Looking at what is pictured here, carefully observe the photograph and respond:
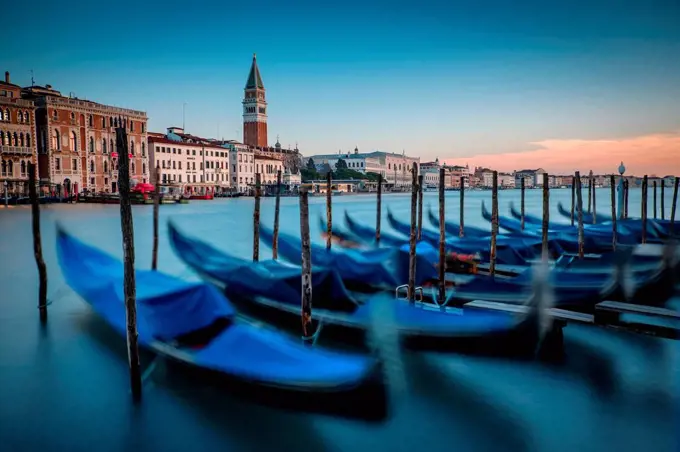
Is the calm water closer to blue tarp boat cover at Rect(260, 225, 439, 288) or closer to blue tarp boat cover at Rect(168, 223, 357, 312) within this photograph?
blue tarp boat cover at Rect(168, 223, 357, 312)

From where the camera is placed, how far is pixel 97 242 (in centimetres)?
1394

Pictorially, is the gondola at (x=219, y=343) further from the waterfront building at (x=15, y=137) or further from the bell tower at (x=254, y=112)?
the bell tower at (x=254, y=112)

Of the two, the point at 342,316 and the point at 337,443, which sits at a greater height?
the point at 342,316

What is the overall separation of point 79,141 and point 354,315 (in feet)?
91.9

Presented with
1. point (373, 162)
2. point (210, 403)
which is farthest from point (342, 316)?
point (373, 162)

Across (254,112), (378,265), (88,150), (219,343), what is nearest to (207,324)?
(219,343)

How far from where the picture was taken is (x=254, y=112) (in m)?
54.2

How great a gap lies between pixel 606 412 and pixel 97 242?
1289 cm

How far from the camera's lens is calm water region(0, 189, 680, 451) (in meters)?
3.40

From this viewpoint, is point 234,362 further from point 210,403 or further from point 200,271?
point 200,271

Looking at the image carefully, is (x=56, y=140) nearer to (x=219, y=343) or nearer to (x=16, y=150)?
(x=16, y=150)

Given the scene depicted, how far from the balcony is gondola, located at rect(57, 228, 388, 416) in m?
22.6

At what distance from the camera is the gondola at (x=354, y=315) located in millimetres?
3975

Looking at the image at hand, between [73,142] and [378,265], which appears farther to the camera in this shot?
[73,142]
